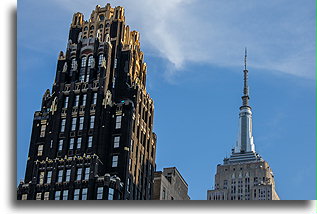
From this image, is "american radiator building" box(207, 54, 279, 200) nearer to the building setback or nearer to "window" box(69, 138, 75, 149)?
the building setback

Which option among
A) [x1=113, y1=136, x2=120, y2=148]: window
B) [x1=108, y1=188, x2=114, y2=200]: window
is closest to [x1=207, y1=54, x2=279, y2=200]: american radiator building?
[x1=113, y1=136, x2=120, y2=148]: window

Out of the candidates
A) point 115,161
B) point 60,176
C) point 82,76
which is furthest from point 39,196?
point 82,76

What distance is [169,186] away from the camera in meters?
72.7

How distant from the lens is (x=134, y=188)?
54875mm

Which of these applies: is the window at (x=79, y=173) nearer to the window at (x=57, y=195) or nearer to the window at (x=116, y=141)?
the window at (x=57, y=195)

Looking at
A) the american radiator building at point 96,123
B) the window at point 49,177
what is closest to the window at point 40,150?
the american radiator building at point 96,123

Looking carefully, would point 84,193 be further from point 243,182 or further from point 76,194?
point 243,182

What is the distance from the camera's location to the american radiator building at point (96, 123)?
5250cm

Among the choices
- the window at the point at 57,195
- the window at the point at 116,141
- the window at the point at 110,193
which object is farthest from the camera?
the window at the point at 116,141

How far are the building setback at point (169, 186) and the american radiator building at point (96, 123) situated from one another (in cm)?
979

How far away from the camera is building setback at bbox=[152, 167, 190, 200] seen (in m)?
70.0

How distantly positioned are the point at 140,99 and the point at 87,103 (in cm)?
517

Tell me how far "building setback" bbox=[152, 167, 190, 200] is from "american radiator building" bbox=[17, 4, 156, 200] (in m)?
9.79

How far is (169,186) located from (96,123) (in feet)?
63.1
